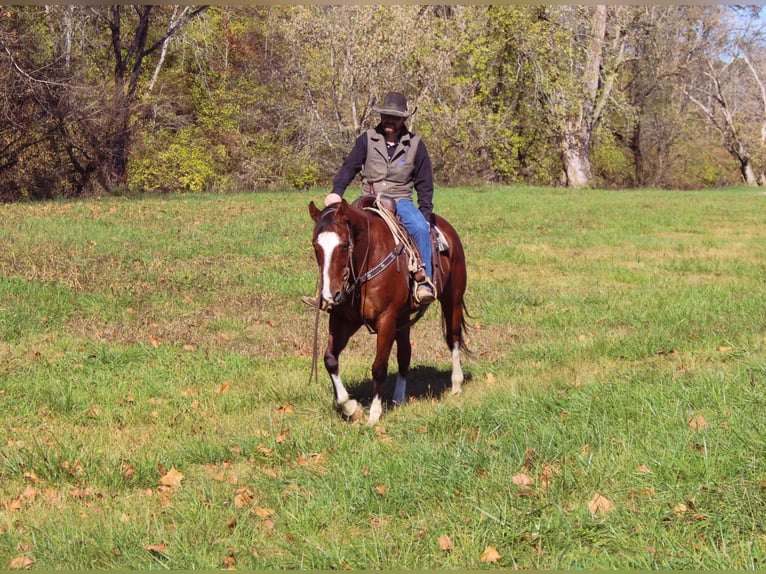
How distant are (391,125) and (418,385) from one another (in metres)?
3.12

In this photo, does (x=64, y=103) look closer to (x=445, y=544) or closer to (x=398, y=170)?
(x=398, y=170)

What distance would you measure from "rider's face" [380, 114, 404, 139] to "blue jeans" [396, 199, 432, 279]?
700 millimetres

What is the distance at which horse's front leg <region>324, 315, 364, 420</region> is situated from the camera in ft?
27.1

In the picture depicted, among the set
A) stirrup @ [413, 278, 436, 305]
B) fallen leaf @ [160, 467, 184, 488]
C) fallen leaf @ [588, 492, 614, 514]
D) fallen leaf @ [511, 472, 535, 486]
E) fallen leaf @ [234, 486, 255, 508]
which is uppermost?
stirrup @ [413, 278, 436, 305]

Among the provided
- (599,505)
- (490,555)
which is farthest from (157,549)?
(599,505)

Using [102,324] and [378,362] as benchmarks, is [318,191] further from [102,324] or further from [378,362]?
[378,362]

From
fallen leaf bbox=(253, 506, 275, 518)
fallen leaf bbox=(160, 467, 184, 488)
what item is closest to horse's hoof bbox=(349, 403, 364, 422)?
fallen leaf bbox=(160, 467, 184, 488)

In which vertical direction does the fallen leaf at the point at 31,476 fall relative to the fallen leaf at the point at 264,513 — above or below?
below

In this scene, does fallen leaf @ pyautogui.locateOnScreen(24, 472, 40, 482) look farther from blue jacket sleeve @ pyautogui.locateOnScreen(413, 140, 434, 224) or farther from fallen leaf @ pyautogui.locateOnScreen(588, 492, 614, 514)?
blue jacket sleeve @ pyautogui.locateOnScreen(413, 140, 434, 224)

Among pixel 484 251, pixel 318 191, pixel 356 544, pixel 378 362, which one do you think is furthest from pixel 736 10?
pixel 356 544

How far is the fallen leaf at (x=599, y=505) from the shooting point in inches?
204

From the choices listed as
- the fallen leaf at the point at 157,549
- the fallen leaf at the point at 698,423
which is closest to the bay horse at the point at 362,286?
the fallen leaf at the point at 157,549

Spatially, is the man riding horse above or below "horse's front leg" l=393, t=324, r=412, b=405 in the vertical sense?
above

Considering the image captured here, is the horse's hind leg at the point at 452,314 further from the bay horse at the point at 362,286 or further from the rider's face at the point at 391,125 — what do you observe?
the rider's face at the point at 391,125
